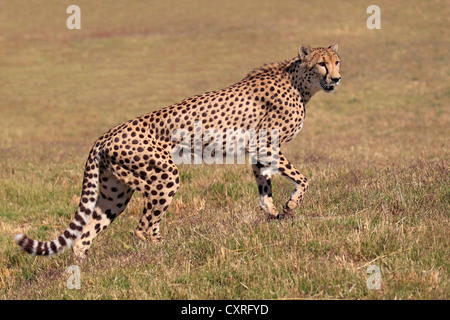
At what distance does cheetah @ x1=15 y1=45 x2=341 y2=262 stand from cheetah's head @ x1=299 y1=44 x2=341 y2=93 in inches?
0.4

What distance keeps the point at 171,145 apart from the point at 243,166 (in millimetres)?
3411

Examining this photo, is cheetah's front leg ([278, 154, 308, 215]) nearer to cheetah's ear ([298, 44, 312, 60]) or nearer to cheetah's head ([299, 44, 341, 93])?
cheetah's head ([299, 44, 341, 93])

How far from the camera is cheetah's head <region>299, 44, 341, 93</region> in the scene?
21.0 ft

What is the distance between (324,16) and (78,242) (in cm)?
3354

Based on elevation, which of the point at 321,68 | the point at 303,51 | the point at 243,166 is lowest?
the point at 243,166

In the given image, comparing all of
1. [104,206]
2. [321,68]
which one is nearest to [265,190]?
[321,68]

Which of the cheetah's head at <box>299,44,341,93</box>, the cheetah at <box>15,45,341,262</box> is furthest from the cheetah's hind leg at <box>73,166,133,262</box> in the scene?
the cheetah's head at <box>299,44,341,93</box>

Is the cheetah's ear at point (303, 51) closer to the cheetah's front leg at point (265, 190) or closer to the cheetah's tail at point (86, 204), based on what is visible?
the cheetah's front leg at point (265, 190)

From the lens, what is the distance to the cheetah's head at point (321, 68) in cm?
641

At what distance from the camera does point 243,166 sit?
9516mm

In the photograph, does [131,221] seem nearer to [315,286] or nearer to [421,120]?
[315,286]

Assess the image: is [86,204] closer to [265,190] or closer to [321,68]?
[265,190]

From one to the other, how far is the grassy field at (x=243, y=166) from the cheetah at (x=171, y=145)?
28cm
